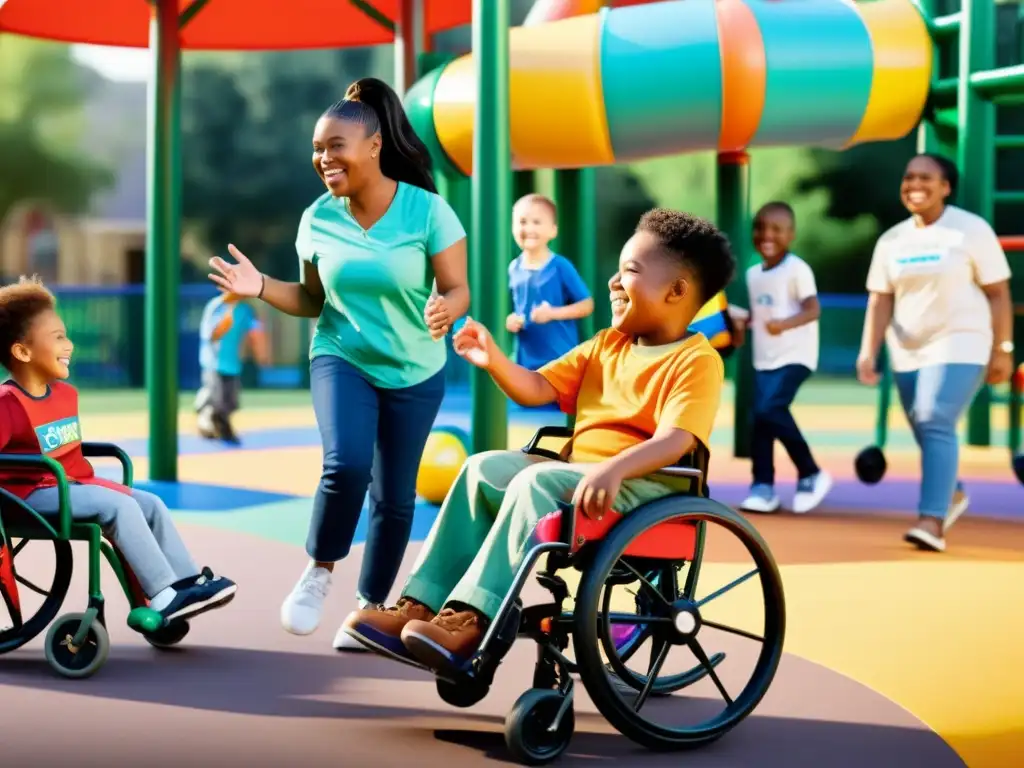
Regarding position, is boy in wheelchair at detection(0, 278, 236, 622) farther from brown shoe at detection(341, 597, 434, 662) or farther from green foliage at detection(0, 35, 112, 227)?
green foliage at detection(0, 35, 112, 227)

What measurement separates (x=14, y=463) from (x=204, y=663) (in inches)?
28.6

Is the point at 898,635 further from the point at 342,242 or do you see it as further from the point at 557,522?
the point at 342,242

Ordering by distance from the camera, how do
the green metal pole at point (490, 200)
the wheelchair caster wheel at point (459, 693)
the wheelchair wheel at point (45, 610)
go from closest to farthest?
the wheelchair caster wheel at point (459, 693)
the wheelchair wheel at point (45, 610)
the green metal pole at point (490, 200)

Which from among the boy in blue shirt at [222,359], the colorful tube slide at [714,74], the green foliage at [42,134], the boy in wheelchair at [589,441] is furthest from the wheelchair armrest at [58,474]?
the green foliage at [42,134]

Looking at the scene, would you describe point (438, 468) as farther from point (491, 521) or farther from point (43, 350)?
point (491, 521)

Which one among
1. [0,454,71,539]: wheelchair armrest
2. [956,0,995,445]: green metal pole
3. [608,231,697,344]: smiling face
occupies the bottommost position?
[0,454,71,539]: wheelchair armrest

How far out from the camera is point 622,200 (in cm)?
2353

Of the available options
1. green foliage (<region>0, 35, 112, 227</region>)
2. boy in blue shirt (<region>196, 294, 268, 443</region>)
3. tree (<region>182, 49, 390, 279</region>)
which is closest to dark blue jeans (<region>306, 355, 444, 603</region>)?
boy in blue shirt (<region>196, 294, 268, 443</region>)

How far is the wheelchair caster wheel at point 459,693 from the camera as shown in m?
3.06

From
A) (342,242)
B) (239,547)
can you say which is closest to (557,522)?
(342,242)

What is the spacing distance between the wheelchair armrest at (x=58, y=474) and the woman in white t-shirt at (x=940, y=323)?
10.7 feet

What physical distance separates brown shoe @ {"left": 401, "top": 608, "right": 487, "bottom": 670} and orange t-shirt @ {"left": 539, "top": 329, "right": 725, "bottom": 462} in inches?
20.8

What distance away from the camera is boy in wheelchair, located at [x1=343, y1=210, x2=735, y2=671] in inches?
113

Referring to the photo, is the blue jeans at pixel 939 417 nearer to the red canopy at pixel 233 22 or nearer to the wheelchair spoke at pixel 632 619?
the wheelchair spoke at pixel 632 619
